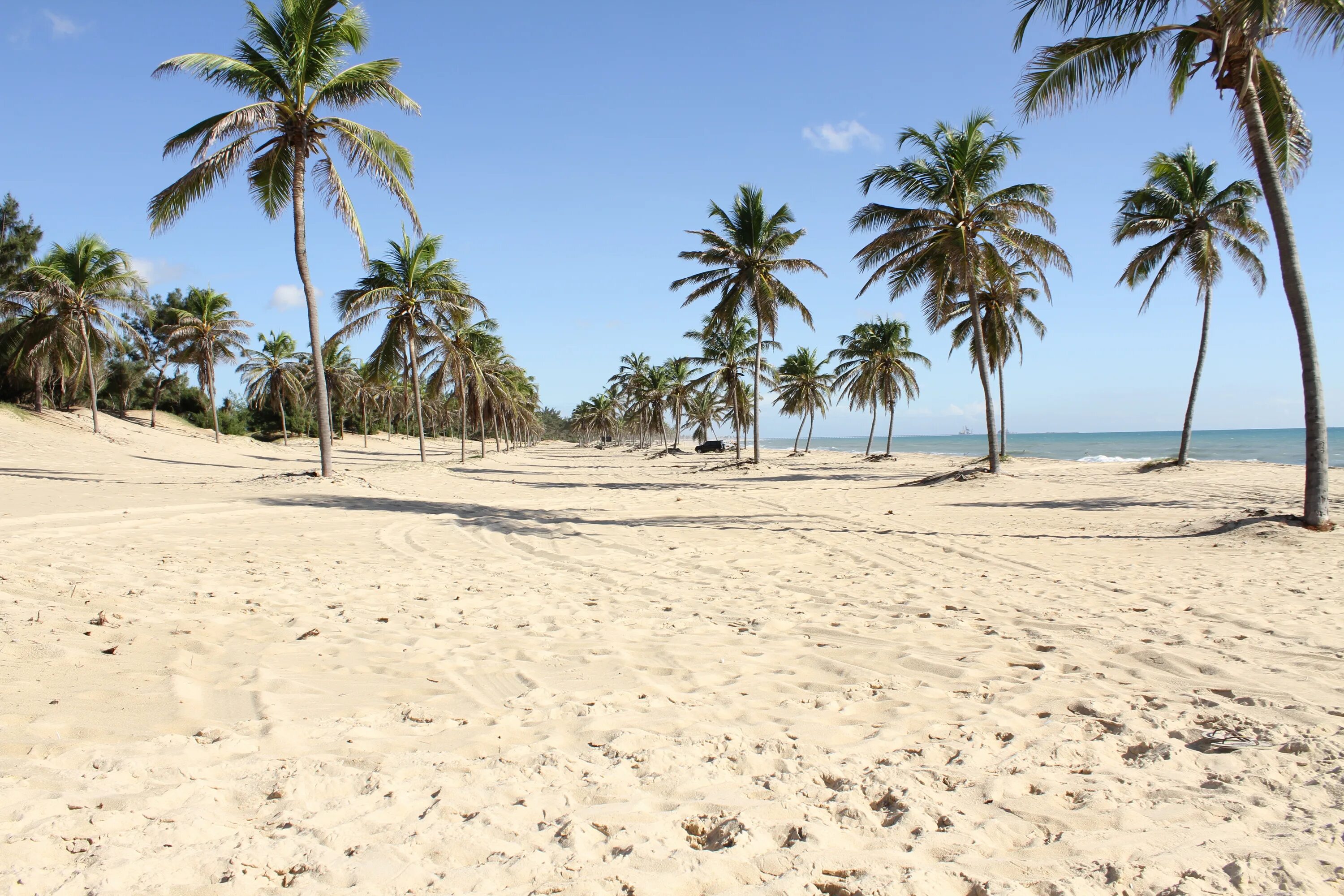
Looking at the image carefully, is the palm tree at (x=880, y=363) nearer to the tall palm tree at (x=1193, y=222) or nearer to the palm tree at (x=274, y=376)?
the tall palm tree at (x=1193, y=222)

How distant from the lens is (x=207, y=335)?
3284 cm

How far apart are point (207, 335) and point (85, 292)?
23.2 ft

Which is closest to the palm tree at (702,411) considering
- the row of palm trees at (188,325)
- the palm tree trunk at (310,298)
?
the row of palm trees at (188,325)

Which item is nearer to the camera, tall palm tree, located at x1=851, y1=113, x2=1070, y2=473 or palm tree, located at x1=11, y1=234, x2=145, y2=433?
tall palm tree, located at x1=851, y1=113, x2=1070, y2=473

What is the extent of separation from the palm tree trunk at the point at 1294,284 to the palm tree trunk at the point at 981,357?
7535mm

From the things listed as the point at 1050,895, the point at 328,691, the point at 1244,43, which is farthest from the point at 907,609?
the point at 1244,43

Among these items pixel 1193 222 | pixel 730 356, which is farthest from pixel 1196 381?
pixel 730 356

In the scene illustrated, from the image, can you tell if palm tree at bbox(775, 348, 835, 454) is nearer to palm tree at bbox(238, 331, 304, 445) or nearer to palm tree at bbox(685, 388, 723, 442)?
palm tree at bbox(685, 388, 723, 442)

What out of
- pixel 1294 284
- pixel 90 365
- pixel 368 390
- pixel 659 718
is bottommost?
pixel 659 718

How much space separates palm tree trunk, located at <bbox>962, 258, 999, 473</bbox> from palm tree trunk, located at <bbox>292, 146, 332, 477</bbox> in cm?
1571

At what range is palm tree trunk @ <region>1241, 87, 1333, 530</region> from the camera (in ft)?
28.2

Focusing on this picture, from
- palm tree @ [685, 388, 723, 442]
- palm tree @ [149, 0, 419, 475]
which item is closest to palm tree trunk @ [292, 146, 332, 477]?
palm tree @ [149, 0, 419, 475]

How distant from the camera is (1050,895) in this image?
1848mm

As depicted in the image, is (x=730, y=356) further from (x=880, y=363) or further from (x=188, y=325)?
(x=188, y=325)
